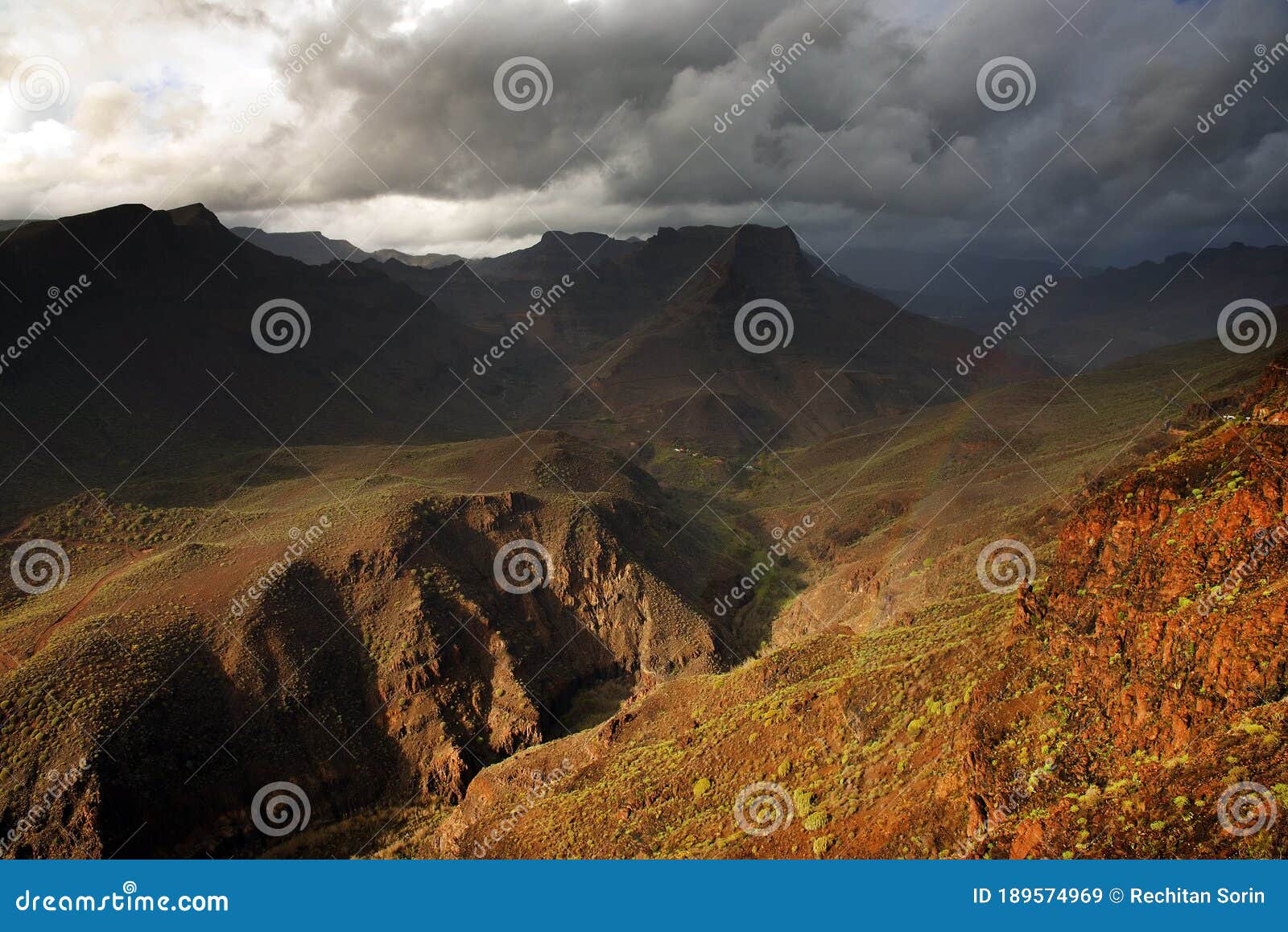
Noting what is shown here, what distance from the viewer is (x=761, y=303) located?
615 ft

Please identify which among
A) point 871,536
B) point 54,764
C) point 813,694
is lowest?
point 813,694

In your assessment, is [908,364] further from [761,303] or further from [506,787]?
[506,787]

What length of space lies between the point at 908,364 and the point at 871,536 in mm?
121406

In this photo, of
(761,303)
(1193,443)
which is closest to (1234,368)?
(1193,443)
